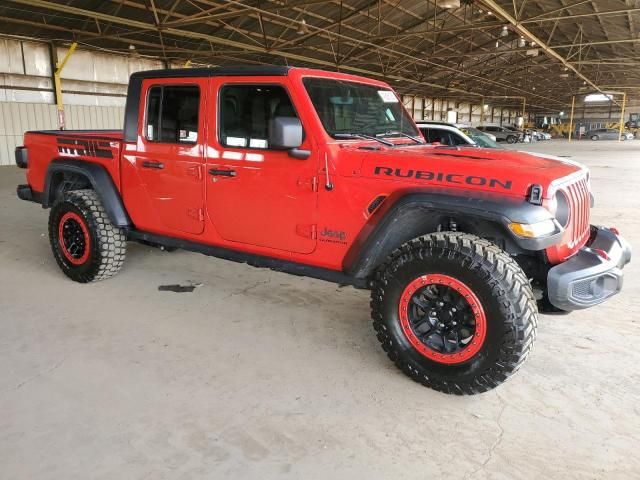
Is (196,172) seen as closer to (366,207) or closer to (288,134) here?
(288,134)

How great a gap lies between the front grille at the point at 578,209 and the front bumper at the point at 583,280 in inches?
4.1

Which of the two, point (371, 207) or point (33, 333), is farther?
point (33, 333)

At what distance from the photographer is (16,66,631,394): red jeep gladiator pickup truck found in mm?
2441

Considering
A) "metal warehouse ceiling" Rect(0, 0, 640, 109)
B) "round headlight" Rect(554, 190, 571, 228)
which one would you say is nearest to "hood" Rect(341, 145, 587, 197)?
"round headlight" Rect(554, 190, 571, 228)

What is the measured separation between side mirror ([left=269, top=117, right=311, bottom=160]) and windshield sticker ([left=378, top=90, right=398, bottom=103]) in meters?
1.04

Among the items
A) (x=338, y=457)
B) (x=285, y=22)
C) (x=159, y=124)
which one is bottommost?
(x=338, y=457)

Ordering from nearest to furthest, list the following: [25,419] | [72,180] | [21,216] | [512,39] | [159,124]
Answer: [25,419] < [159,124] < [72,180] < [21,216] < [512,39]

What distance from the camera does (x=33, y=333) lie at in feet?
10.8

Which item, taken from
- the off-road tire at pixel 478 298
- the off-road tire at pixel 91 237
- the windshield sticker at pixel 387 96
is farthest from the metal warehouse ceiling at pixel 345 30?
the off-road tire at pixel 478 298

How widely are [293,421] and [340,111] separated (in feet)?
6.27

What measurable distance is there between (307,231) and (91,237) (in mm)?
2105

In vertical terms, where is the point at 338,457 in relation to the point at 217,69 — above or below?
below

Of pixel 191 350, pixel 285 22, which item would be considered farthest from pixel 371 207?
pixel 285 22

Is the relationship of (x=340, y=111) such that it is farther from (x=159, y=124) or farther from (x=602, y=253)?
(x=602, y=253)
